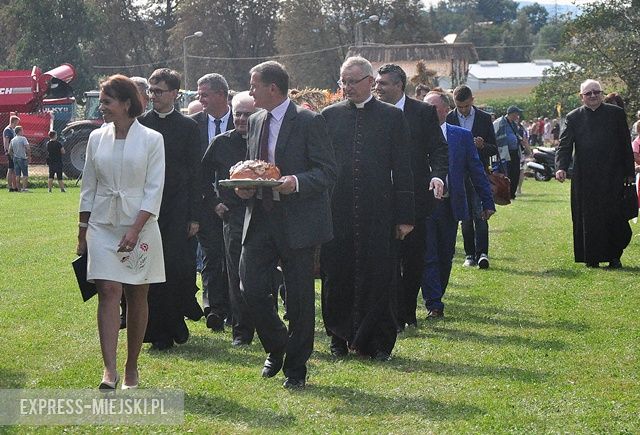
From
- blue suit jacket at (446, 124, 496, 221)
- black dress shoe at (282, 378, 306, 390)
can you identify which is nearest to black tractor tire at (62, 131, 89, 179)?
blue suit jacket at (446, 124, 496, 221)

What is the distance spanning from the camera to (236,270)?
979 centimetres

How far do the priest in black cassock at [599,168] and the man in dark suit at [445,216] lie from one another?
9.17ft

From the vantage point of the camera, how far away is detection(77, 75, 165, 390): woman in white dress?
751 centimetres

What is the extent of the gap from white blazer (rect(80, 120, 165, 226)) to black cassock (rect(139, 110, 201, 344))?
5.95 ft

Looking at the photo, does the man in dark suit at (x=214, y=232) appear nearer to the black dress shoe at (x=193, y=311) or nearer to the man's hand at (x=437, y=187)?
the black dress shoe at (x=193, y=311)

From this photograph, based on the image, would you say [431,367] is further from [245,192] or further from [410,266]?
[245,192]

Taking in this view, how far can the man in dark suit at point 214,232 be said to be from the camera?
422 inches

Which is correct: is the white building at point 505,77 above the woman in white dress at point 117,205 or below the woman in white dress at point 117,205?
below

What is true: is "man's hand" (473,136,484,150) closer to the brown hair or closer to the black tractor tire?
the brown hair

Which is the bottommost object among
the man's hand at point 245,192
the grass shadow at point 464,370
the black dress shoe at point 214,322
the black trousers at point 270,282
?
the black dress shoe at point 214,322

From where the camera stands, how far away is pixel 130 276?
758cm

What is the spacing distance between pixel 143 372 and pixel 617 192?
8.03m

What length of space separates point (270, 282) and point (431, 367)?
4.92 ft

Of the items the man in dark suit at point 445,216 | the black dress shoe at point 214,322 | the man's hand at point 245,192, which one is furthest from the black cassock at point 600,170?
the man's hand at point 245,192
